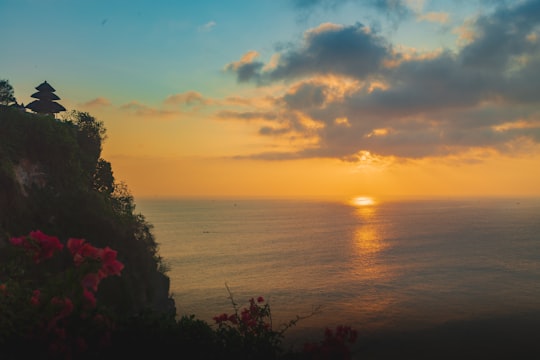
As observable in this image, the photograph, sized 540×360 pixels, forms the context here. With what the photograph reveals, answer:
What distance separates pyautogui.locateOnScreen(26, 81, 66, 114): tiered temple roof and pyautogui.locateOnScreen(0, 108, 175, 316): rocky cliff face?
8564 millimetres

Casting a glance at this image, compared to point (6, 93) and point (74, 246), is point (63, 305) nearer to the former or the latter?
point (74, 246)

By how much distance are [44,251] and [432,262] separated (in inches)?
4318

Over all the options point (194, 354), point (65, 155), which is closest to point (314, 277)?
point (65, 155)

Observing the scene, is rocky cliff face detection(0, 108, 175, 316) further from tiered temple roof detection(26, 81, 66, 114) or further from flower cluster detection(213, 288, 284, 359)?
flower cluster detection(213, 288, 284, 359)

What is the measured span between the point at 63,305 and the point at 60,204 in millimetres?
38803

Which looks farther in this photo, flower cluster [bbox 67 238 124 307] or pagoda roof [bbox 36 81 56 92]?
pagoda roof [bbox 36 81 56 92]

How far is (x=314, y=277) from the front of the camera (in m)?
89.1

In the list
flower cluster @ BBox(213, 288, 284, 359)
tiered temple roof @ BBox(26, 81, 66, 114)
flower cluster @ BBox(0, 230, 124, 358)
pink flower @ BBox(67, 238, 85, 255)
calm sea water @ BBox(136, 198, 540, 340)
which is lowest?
calm sea water @ BBox(136, 198, 540, 340)

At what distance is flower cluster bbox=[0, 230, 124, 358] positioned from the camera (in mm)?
7727

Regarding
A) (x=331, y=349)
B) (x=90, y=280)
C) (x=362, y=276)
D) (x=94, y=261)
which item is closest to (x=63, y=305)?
(x=90, y=280)

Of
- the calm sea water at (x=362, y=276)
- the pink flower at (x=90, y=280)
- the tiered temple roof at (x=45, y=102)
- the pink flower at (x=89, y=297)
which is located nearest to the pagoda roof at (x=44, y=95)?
the tiered temple roof at (x=45, y=102)

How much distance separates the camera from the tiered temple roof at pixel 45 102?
57125 millimetres

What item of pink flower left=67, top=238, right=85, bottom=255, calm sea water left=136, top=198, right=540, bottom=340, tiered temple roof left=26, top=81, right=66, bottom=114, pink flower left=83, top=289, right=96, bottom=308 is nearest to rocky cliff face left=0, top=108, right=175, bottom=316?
tiered temple roof left=26, top=81, right=66, bottom=114

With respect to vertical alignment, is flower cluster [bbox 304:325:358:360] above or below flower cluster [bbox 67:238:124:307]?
below
